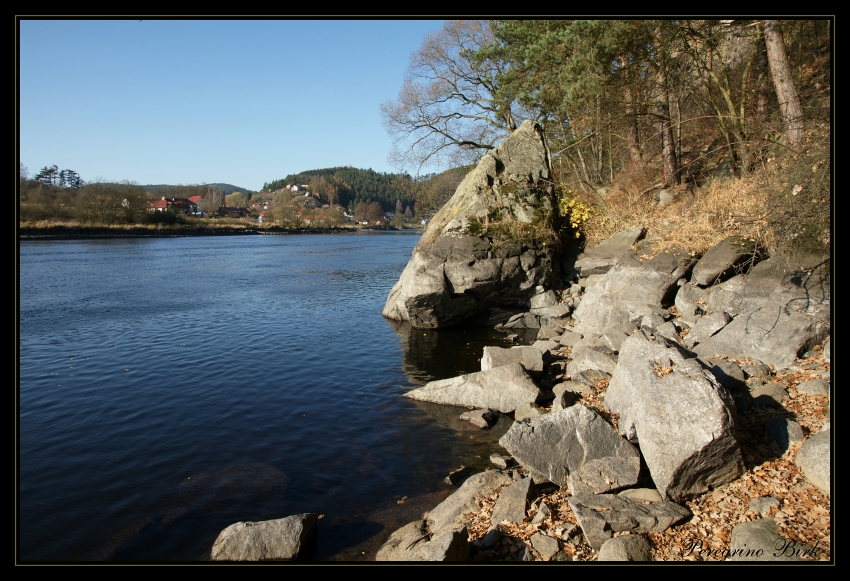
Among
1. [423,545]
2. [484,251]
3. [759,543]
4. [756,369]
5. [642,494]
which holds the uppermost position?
[484,251]

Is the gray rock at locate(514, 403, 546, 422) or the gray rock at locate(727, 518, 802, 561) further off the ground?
the gray rock at locate(727, 518, 802, 561)

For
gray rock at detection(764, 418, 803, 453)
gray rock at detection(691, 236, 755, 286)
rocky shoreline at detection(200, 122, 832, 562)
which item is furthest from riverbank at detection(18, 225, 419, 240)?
gray rock at detection(764, 418, 803, 453)

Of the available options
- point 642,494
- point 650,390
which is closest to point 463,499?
point 642,494

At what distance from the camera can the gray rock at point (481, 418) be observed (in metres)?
11.5

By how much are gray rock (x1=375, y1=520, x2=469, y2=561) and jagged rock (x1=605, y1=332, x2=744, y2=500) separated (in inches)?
113

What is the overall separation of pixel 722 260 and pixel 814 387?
19.4ft

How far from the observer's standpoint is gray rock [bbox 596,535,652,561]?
6.12 metres

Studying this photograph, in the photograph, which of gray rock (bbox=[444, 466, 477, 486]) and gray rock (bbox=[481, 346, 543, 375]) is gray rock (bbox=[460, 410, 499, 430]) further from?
gray rock (bbox=[444, 466, 477, 486])

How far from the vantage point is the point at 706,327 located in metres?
12.3

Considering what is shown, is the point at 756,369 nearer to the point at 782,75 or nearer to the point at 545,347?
the point at 545,347

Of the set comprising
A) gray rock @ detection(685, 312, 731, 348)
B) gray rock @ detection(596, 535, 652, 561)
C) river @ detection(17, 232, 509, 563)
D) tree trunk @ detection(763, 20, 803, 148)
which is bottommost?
river @ detection(17, 232, 509, 563)
